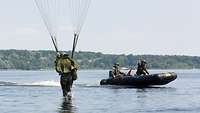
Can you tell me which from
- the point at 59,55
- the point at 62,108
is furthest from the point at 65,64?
the point at 62,108

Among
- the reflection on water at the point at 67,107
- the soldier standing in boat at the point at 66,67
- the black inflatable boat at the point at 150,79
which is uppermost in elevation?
the soldier standing in boat at the point at 66,67

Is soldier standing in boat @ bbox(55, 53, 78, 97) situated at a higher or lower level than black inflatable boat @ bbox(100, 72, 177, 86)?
higher

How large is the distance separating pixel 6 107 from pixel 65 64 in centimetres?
485

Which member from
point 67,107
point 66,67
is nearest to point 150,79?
point 66,67

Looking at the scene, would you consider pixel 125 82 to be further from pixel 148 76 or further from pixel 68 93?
pixel 68 93

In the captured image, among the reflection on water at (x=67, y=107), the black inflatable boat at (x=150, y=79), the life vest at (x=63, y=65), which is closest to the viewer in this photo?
the reflection on water at (x=67, y=107)

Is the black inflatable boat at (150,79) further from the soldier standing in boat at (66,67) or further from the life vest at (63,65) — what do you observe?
the life vest at (63,65)

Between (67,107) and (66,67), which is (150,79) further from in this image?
(67,107)

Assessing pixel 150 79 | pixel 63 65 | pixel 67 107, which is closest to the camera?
pixel 67 107

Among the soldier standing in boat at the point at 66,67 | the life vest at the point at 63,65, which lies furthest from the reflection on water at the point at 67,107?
the life vest at the point at 63,65

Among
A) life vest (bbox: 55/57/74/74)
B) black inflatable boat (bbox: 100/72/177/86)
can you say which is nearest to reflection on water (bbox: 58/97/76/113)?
life vest (bbox: 55/57/74/74)

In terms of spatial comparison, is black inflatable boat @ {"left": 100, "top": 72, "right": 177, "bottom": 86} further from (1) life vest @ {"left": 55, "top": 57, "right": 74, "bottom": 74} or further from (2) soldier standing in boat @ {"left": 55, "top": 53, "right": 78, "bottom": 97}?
(1) life vest @ {"left": 55, "top": 57, "right": 74, "bottom": 74}

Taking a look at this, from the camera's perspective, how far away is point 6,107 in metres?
25.8

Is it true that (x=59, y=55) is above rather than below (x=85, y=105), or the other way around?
above
